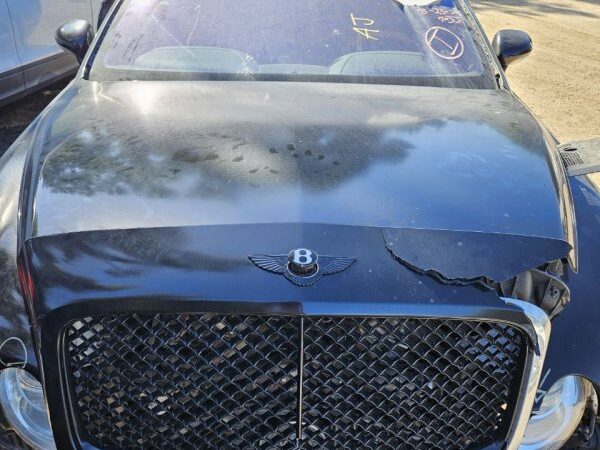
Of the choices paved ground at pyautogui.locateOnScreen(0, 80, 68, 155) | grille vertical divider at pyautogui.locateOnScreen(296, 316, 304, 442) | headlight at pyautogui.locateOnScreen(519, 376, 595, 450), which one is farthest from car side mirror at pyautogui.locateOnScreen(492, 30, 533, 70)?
paved ground at pyautogui.locateOnScreen(0, 80, 68, 155)

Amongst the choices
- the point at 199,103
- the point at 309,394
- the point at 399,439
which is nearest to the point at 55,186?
the point at 199,103

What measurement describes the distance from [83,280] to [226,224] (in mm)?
409

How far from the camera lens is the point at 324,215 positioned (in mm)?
1946

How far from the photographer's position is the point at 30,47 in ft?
19.9

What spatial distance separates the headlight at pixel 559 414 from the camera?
203 centimetres

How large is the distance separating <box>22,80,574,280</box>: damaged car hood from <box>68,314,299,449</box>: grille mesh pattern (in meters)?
0.31

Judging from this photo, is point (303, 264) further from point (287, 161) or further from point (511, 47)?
point (511, 47)

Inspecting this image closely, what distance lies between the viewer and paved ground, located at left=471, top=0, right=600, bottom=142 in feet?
24.6

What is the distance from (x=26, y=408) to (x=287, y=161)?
3.58ft

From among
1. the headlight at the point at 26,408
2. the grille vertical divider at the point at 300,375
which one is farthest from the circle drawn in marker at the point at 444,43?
the headlight at the point at 26,408

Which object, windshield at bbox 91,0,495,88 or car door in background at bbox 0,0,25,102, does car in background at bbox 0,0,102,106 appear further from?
windshield at bbox 91,0,495,88

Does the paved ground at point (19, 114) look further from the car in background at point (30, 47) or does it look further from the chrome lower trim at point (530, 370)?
the chrome lower trim at point (530, 370)

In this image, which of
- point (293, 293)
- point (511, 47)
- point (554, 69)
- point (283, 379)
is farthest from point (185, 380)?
point (554, 69)

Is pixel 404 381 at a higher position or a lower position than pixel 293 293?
lower
